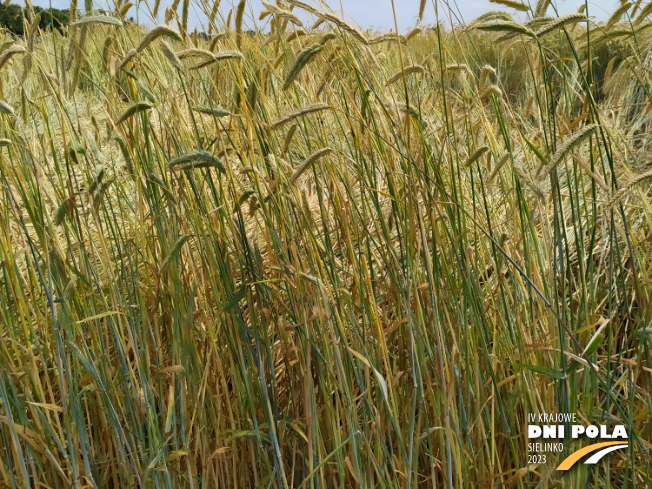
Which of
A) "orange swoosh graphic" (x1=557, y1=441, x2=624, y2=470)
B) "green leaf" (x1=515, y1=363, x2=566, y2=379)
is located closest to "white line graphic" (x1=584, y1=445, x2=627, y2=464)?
"orange swoosh graphic" (x1=557, y1=441, x2=624, y2=470)

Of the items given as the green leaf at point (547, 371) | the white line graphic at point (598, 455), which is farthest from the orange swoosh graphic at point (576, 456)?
the green leaf at point (547, 371)

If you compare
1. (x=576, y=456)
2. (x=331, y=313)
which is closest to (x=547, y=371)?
(x=576, y=456)

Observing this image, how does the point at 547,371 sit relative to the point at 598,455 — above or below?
above

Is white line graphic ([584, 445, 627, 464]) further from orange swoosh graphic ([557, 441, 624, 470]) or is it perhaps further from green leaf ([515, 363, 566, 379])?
green leaf ([515, 363, 566, 379])

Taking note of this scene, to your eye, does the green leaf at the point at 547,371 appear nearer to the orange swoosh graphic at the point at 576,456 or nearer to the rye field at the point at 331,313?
the rye field at the point at 331,313

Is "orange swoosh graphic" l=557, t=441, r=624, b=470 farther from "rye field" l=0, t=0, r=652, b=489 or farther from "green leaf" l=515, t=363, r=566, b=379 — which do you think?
"green leaf" l=515, t=363, r=566, b=379

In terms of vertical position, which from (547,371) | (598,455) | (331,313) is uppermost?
(331,313)

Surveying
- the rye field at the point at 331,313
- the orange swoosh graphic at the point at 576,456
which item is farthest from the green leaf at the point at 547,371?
the orange swoosh graphic at the point at 576,456

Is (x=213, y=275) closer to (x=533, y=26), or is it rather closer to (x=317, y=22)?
(x=317, y=22)

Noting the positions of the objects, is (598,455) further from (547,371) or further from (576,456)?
(547,371)

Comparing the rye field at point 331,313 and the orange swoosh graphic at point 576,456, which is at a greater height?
the rye field at point 331,313

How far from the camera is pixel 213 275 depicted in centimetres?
94

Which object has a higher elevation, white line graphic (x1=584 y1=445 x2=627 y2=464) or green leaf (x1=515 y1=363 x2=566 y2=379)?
green leaf (x1=515 y1=363 x2=566 y2=379)

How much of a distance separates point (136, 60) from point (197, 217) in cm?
34
